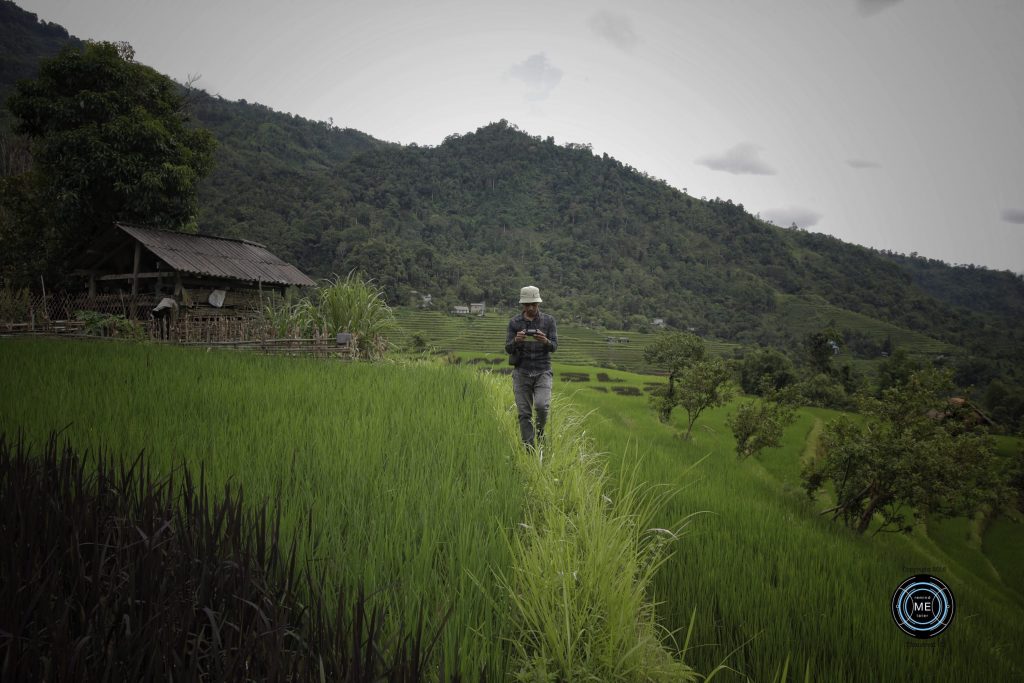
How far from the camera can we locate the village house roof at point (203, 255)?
40.6ft

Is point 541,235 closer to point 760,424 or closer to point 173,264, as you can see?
point 760,424

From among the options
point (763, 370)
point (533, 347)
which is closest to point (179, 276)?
point (533, 347)

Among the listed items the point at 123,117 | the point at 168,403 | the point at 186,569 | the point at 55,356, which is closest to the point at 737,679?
the point at 186,569

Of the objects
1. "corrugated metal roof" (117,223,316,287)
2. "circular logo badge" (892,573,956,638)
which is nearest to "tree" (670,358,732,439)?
"corrugated metal roof" (117,223,316,287)

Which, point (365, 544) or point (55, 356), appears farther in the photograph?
point (55, 356)

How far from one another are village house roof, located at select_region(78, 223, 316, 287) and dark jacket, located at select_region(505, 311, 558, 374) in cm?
1159

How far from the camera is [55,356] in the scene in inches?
240

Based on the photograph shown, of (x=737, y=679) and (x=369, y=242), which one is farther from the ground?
(x=369, y=242)

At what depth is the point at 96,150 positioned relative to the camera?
1409 cm

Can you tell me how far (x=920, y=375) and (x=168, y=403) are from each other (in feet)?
37.0

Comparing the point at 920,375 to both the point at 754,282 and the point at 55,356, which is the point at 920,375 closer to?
the point at 55,356

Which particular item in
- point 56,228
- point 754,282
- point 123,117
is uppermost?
point 754,282

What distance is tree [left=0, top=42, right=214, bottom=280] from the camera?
14.4 m

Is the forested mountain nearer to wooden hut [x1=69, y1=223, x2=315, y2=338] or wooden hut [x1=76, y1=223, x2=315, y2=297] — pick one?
wooden hut [x1=76, y1=223, x2=315, y2=297]
